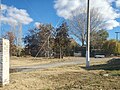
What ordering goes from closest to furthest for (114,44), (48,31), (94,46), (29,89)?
(29,89) → (48,31) → (114,44) → (94,46)

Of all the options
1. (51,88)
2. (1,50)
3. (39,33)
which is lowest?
(51,88)

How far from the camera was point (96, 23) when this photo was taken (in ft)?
256

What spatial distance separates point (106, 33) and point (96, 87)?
85.3 meters

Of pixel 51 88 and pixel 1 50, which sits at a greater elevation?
pixel 1 50

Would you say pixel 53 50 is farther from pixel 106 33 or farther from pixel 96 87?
pixel 96 87

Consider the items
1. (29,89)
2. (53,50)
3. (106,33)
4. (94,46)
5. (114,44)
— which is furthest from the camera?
(106,33)

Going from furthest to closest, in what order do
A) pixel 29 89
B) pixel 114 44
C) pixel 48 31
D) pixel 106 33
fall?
1. pixel 106 33
2. pixel 114 44
3. pixel 48 31
4. pixel 29 89

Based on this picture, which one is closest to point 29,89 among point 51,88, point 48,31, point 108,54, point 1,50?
point 51,88

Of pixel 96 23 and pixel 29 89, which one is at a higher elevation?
pixel 96 23

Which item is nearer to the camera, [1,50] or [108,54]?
[1,50]

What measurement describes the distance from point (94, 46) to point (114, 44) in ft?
23.8

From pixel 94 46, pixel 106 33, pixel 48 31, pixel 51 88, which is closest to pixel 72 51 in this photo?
pixel 94 46

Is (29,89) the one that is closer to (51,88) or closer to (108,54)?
(51,88)

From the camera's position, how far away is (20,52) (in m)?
66.6
